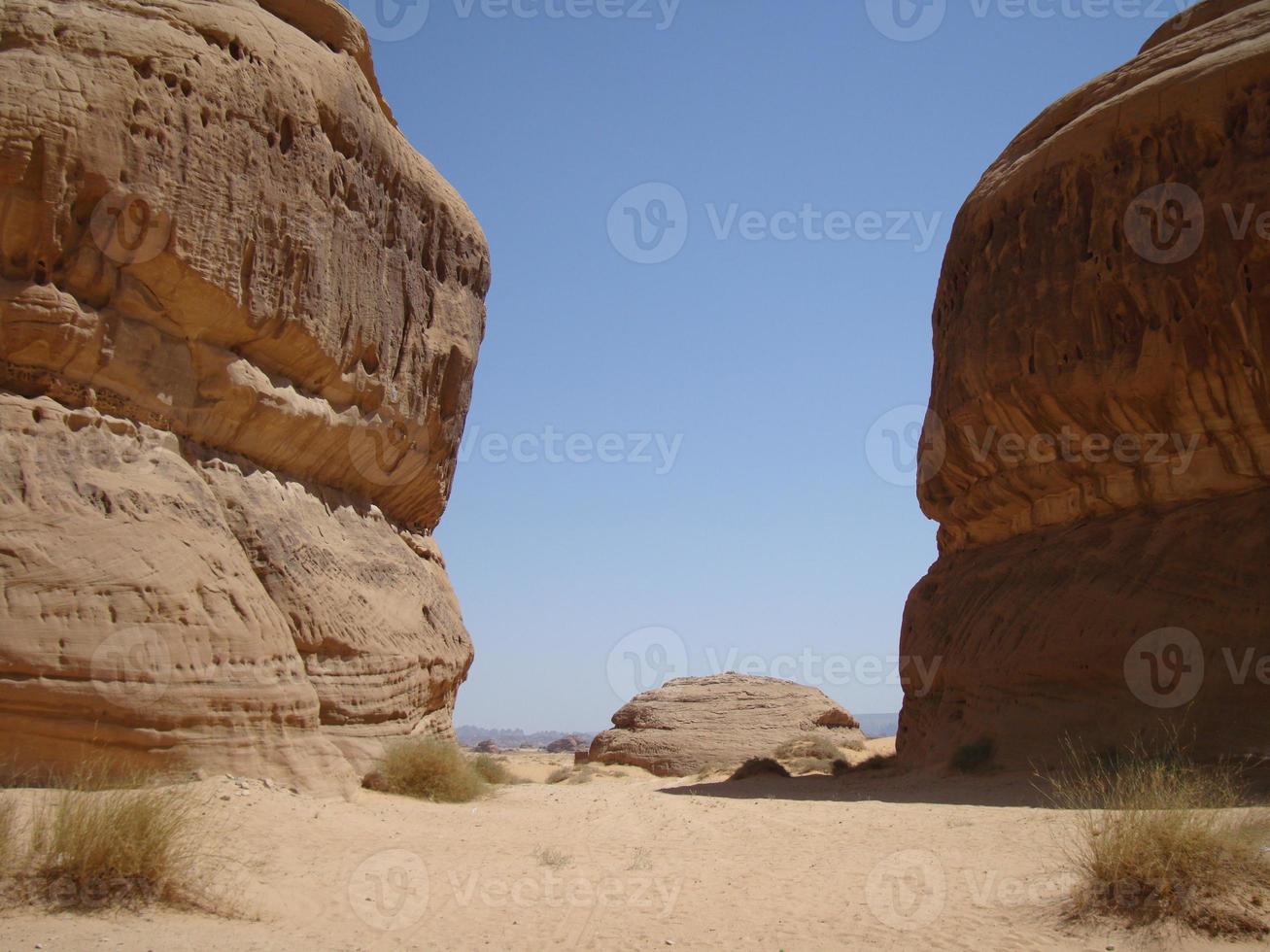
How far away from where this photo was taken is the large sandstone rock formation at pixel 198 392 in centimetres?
1047

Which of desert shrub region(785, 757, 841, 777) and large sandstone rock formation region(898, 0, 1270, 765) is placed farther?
desert shrub region(785, 757, 841, 777)

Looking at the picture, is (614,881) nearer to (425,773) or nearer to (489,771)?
(425,773)

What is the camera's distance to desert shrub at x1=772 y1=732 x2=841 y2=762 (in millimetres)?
23906

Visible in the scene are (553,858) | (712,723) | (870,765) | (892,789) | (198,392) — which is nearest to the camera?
(553,858)

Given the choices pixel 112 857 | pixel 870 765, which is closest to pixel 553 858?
pixel 112 857

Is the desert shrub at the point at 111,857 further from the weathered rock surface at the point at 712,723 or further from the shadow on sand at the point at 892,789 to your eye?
the weathered rock surface at the point at 712,723

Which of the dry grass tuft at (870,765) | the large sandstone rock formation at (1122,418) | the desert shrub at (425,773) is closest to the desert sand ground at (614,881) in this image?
the desert shrub at (425,773)

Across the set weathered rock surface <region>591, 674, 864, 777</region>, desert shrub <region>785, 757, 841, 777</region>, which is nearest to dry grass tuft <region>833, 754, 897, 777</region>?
desert shrub <region>785, 757, 841, 777</region>

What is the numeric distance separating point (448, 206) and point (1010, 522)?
36.2ft

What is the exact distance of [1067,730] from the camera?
14.6 metres

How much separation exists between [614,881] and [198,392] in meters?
7.46

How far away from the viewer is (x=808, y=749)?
2508 centimetres

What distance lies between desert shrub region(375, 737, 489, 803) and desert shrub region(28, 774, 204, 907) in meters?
5.33

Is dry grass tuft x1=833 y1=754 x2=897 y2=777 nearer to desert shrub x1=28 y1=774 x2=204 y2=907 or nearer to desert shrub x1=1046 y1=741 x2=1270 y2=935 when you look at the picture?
desert shrub x1=1046 y1=741 x2=1270 y2=935
